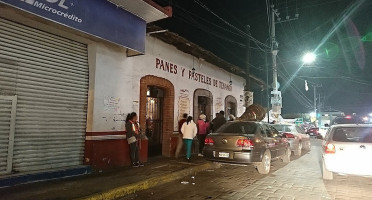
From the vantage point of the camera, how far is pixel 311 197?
602 cm

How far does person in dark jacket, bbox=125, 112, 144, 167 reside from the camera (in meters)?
8.75

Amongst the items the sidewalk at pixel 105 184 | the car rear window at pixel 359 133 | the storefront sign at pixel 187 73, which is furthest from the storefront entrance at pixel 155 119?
the car rear window at pixel 359 133

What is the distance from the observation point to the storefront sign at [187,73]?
1117 centimetres

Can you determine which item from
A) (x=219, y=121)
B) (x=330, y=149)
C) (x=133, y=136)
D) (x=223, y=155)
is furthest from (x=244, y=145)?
(x=219, y=121)

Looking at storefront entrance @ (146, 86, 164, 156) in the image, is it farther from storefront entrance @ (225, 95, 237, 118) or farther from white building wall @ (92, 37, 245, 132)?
storefront entrance @ (225, 95, 237, 118)

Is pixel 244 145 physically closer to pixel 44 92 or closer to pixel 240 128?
pixel 240 128

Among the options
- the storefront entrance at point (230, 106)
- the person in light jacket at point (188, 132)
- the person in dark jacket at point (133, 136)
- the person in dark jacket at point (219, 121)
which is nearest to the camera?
the person in dark jacket at point (133, 136)

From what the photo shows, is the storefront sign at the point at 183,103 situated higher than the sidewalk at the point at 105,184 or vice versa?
the storefront sign at the point at 183,103

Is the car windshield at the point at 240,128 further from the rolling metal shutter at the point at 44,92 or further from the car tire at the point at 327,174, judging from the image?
the rolling metal shutter at the point at 44,92

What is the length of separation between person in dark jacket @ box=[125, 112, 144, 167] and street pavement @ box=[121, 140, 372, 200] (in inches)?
71.1

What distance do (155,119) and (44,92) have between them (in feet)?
18.7

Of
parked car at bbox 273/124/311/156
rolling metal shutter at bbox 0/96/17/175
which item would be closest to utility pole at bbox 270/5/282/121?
parked car at bbox 273/124/311/156

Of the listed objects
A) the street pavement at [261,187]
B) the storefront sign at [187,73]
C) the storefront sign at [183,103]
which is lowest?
the street pavement at [261,187]

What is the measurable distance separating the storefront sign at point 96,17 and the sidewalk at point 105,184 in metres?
3.60
